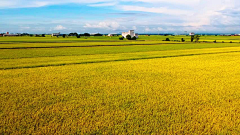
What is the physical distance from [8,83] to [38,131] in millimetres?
8517

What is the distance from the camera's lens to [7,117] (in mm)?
7914

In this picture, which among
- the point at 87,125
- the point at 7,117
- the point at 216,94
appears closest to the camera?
the point at 87,125

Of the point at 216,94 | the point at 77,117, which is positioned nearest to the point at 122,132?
the point at 77,117

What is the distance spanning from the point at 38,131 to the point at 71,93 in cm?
457

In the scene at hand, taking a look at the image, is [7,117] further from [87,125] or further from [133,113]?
[133,113]

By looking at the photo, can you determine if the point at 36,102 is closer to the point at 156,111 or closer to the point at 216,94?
the point at 156,111

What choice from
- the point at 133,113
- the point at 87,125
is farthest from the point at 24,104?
the point at 133,113

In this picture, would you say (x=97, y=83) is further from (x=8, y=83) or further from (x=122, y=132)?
(x=122, y=132)

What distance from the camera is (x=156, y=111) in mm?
8609

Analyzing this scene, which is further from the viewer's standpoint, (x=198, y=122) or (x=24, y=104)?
(x=24, y=104)

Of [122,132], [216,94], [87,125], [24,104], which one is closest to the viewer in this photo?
[122,132]

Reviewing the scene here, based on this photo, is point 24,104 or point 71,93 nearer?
point 24,104

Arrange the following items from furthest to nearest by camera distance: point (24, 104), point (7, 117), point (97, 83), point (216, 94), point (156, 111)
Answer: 1. point (97, 83)
2. point (216, 94)
3. point (24, 104)
4. point (156, 111)
5. point (7, 117)

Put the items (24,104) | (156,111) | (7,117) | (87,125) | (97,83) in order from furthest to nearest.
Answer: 1. (97,83)
2. (24,104)
3. (156,111)
4. (7,117)
5. (87,125)
